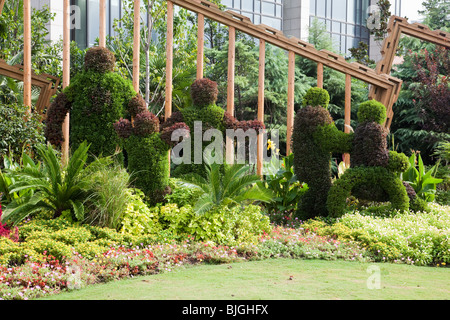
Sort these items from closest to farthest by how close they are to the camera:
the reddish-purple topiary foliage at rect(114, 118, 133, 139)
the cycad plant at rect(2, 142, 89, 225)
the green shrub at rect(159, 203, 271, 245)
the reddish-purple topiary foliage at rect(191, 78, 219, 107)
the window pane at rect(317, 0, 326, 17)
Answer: the green shrub at rect(159, 203, 271, 245)
the cycad plant at rect(2, 142, 89, 225)
the reddish-purple topiary foliage at rect(114, 118, 133, 139)
the reddish-purple topiary foliage at rect(191, 78, 219, 107)
the window pane at rect(317, 0, 326, 17)

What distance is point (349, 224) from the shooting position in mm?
6574

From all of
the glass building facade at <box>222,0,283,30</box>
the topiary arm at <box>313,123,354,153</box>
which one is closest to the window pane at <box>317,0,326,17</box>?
the glass building facade at <box>222,0,283,30</box>

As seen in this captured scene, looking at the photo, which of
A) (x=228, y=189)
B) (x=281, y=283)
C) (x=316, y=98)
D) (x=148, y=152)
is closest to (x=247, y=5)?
(x=316, y=98)

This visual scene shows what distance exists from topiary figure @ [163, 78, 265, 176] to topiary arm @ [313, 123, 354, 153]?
88 cm

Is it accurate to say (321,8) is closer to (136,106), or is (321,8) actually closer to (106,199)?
(136,106)

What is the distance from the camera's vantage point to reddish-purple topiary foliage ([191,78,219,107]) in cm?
752

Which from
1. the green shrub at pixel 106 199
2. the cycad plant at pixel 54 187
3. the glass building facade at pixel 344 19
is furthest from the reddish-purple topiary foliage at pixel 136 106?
the glass building facade at pixel 344 19

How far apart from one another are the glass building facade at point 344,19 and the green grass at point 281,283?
2120 cm

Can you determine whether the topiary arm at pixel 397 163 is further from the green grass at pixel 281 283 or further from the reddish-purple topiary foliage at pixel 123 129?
the reddish-purple topiary foliage at pixel 123 129

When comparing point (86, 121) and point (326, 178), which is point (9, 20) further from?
point (326, 178)

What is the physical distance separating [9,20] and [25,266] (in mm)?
10318

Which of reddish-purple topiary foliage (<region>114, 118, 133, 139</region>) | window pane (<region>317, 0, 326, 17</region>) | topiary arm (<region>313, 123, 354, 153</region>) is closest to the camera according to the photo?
reddish-purple topiary foliage (<region>114, 118, 133, 139</region>)

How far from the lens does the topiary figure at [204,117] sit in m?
7.41

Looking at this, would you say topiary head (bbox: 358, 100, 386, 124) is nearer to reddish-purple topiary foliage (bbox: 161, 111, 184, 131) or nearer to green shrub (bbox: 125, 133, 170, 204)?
reddish-purple topiary foliage (bbox: 161, 111, 184, 131)
